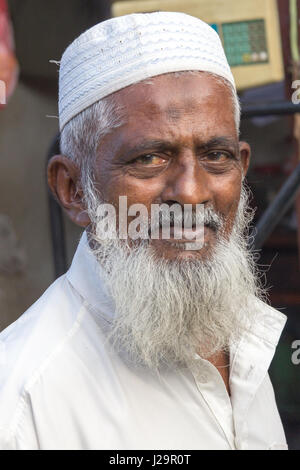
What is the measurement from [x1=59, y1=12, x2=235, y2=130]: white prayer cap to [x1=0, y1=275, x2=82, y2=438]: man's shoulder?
1.64 feet

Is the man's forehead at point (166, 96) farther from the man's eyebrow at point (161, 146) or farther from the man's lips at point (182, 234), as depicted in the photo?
the man's lips at point (182, 234)

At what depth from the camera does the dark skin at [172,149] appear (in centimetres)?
159

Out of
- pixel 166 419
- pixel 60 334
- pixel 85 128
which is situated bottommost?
pixel 166 419

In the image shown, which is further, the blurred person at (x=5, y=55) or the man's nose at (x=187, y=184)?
the blurred person at (x=5, y=55)

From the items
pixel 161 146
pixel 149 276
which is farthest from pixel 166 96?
pixel 149 276

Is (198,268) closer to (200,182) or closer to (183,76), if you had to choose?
(200,182)

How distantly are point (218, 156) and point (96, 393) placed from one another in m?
0.69

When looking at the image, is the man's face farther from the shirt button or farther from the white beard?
the shirt button

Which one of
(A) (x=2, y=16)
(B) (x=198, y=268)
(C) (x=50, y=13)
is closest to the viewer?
(B) (x=198, y=268)

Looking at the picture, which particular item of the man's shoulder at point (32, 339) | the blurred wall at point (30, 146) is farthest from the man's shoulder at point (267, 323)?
the blurred wall at point (30, 146)

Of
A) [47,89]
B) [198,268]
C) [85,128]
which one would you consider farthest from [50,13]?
[198,268]

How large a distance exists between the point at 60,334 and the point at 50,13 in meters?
3.70

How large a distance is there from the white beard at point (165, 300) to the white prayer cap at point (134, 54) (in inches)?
12.1

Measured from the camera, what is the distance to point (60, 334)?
158 cm
